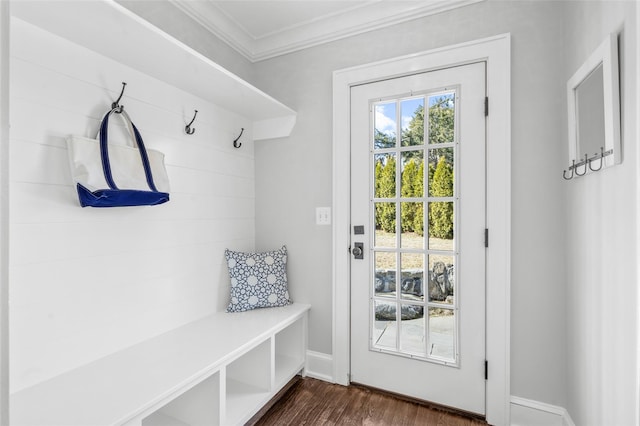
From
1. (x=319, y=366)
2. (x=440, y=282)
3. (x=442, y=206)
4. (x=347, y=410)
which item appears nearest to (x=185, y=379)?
(x=347, y=410)

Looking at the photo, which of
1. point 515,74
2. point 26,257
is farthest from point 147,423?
point 515,74

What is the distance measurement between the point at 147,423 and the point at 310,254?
48.5 inches

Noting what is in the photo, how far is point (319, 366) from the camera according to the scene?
2188 millimetres

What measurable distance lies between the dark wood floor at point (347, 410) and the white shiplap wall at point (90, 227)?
0.72 metres

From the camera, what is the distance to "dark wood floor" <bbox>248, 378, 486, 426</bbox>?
174cm

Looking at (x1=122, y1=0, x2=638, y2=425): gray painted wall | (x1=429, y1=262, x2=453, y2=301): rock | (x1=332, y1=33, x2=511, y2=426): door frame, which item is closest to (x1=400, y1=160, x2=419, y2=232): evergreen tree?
(x1=429, y1=262, x2=453, y2=301): rock

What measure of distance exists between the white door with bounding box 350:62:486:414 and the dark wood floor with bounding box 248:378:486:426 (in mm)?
83

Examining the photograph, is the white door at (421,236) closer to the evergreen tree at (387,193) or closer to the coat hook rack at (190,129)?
the evergreen tree at (387,193)

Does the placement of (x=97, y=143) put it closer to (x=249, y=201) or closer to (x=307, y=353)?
(x=249, y=201)

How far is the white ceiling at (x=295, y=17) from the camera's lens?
1903mm

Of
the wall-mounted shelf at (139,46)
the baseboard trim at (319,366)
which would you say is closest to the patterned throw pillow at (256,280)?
the baseboard trim at (319,366)

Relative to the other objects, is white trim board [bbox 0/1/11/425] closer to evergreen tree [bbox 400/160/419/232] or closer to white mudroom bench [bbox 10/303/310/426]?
white mudroom bench [bbox 10/303/310/426]

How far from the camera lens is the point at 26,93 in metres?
1.18

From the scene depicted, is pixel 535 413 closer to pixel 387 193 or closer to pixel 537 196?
pixel 537 196
